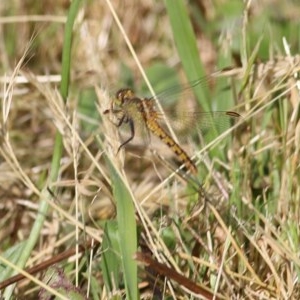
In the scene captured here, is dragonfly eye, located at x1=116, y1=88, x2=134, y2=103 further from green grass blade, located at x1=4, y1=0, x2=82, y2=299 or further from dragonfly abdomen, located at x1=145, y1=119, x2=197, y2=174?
green grass blade, located at x1=4, y1=0, x2=82, y2=299

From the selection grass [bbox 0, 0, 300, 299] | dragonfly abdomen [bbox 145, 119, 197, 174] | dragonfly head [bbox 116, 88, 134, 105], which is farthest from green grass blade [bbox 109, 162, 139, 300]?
dragonfly head [bbox 116, 88, 134, 105]

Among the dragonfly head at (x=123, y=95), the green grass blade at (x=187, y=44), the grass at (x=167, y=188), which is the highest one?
the green grass blade at (x=187, y=44)

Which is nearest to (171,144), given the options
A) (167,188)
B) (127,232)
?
(167,188)

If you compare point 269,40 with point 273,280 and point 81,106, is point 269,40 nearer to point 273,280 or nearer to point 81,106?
point 81,106

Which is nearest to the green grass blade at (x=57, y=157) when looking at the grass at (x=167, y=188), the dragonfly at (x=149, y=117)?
the grass at (x=167, y=188)

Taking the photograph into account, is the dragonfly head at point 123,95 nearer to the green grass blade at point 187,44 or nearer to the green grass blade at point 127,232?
the green grass blade at point 187,44

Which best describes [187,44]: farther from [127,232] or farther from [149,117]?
[127,232]

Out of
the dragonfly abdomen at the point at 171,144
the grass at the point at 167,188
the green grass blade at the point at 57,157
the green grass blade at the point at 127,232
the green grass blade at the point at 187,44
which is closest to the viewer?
the green grass blade at the point at 127,232
